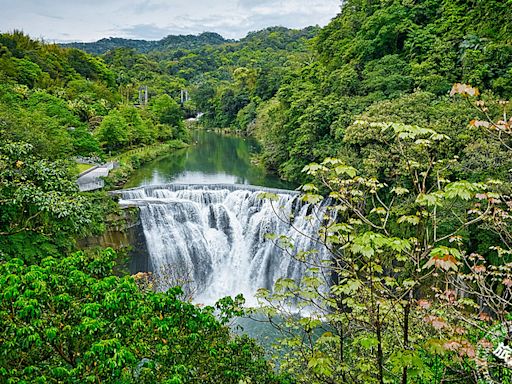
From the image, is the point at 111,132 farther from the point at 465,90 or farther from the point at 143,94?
the point at 143,94

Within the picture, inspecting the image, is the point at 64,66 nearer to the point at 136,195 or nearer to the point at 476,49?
the point at 136,195

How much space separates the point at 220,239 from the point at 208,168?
437 inches

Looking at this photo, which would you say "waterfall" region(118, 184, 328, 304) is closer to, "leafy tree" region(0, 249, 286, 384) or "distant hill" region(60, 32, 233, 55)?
"leafy tree" region(0, 249, 286, 384)

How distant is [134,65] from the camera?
63594mm

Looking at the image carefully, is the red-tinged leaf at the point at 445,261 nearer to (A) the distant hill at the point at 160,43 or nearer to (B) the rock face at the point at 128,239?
(B) the rock face at the point at 128,239

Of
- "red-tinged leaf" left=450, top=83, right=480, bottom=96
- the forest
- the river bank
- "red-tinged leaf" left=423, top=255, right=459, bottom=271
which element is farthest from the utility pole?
"red-tinged leaf" left=423, top=255, right=459, bottom=271

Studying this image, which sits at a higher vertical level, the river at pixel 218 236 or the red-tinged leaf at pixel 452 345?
the red-tinged leaf at pixel 452 345

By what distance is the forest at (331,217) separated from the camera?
10.9ft

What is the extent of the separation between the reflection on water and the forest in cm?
110

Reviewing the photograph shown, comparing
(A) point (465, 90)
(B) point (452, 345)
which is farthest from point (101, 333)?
(A) point (465, 90)

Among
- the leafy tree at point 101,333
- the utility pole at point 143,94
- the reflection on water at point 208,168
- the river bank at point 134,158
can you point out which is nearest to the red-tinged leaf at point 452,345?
the leafy tree at point 101,333

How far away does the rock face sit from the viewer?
12898 mm

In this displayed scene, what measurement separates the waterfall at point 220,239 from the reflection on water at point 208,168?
493 cm

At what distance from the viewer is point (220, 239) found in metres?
15.0
